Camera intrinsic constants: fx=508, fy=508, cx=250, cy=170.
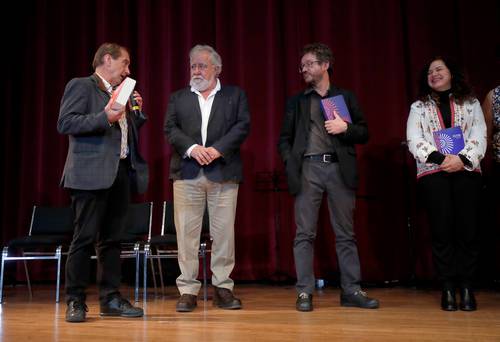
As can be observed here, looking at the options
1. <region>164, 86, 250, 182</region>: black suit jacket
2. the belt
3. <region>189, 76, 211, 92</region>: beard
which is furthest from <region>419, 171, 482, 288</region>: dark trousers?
<region>189, 76, 211, 92</region>: beard

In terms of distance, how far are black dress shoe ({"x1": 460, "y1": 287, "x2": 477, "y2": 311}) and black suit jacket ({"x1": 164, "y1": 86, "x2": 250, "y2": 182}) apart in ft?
4.88

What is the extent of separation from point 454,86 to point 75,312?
102 inches

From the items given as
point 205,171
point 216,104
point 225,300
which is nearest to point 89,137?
point 205,171

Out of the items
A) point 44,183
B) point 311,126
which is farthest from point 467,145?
point 44,183

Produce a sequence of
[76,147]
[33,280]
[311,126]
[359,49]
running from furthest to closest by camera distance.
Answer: [33,280] < [359,49] < [311,126] < [76,147]

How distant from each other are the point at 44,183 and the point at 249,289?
8.48 ft

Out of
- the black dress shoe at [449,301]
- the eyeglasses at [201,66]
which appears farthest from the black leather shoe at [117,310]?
the black dress shoe at [449,301]

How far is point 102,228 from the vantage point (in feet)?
9.41

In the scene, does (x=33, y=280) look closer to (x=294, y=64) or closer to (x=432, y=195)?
(x=294, y=64)

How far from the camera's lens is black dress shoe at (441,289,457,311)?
291 centimetres

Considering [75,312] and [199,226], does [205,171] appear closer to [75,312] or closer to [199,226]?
[199,226]

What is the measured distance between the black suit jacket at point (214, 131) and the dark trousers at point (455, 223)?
47.5 inches

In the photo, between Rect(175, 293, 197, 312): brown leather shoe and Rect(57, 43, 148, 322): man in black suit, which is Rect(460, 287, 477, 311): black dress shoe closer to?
Rect(175, 293, 197, 312): brown leather shoe

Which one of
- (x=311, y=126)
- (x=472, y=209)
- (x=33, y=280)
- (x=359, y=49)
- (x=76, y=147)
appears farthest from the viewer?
(x=33, y=280)
